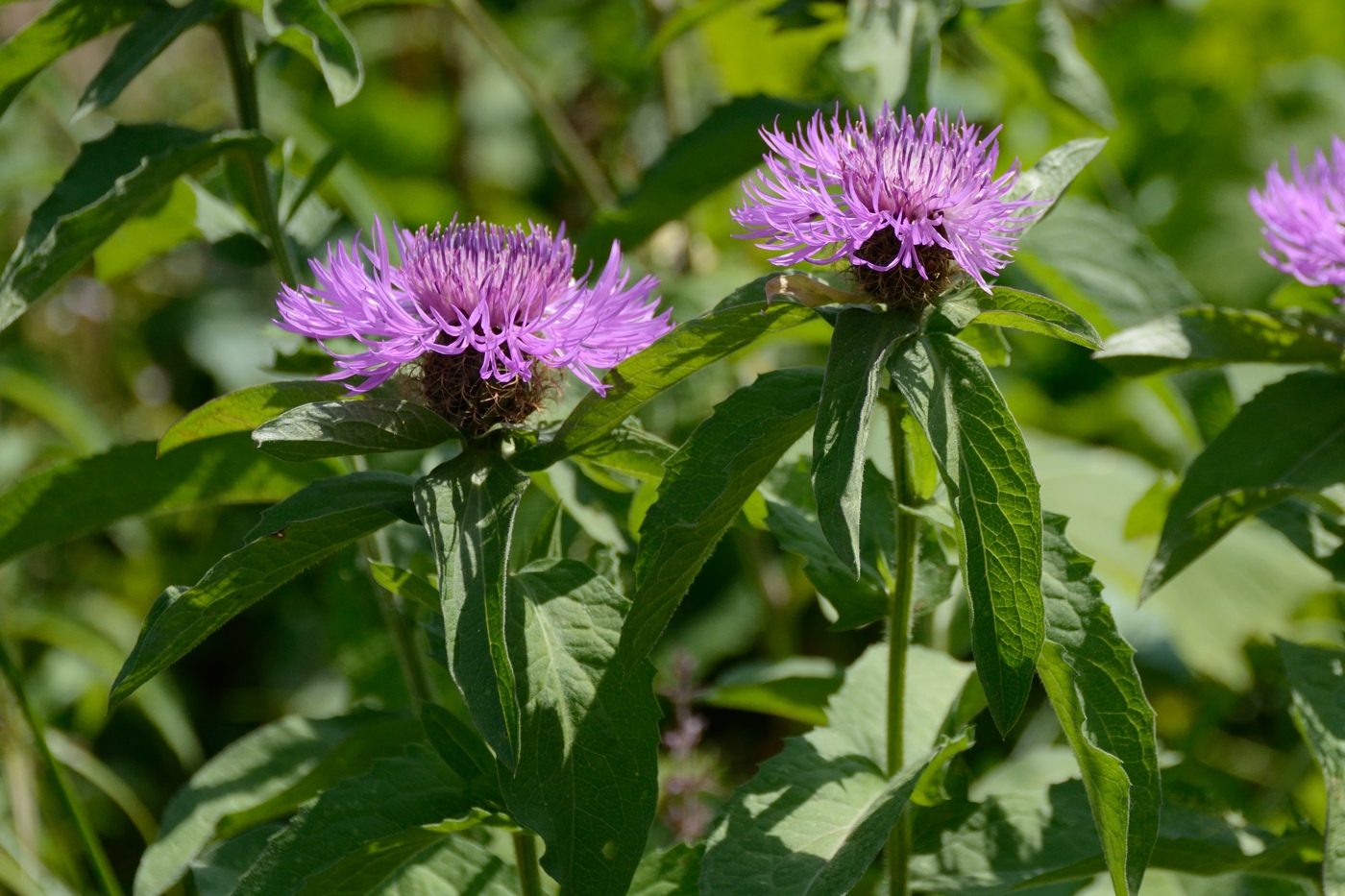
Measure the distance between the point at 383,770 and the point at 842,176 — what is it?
646 mm

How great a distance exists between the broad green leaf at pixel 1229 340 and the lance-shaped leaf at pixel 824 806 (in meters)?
0.41

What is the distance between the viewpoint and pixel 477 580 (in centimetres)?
96

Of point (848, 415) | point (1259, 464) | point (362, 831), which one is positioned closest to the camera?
point (848, 415)

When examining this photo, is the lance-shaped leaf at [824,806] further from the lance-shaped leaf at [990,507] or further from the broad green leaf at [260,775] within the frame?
the broad green leaf at [260,775]

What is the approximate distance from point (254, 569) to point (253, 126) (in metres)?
0.74

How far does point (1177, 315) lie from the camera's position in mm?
1329

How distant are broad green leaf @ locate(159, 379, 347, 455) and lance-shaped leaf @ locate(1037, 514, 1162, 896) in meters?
0.63

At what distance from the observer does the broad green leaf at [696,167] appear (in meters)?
1.67

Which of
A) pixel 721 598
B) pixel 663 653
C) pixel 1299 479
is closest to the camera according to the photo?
pixel 1299 479

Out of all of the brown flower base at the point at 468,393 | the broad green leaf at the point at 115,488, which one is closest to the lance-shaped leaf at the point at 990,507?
the brown flower base at the point at 468,393

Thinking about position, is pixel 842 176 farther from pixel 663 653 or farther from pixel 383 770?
pixel 663 653

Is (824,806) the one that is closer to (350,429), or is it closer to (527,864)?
(527,864)

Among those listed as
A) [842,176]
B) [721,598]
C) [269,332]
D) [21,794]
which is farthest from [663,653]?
[842,176]

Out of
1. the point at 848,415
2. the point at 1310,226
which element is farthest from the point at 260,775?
the point at 1310,226
